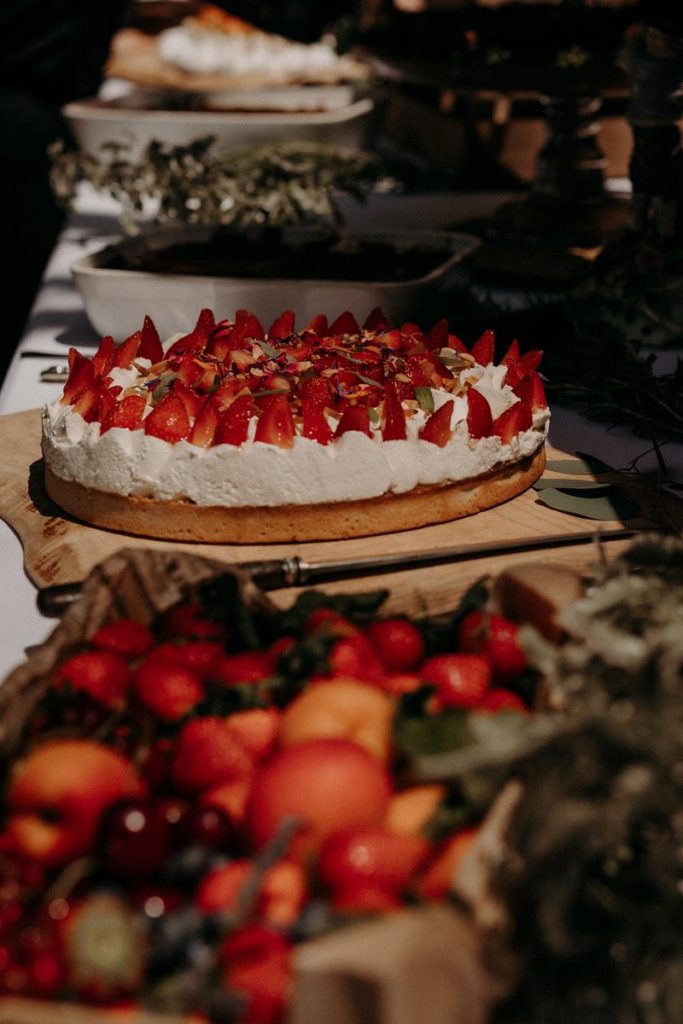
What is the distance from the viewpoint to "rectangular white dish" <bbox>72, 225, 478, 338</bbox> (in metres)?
1.84

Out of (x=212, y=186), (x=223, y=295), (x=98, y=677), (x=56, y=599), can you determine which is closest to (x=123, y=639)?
(x=98, y=677)

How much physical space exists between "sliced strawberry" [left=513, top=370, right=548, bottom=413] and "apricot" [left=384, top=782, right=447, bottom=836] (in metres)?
0.83

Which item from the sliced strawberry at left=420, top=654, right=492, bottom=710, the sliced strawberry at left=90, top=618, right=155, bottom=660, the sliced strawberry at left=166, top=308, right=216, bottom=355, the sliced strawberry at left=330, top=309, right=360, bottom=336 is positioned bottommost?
the sliced strawberry at left=330, top=309, right=360, bottom=336

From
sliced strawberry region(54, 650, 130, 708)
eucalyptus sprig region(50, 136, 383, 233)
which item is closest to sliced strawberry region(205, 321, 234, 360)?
sliced strawberry region(54, 650, 130, 708)

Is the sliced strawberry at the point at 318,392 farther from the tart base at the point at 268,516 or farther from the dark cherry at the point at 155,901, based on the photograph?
the dark cherry at the point at 155,901

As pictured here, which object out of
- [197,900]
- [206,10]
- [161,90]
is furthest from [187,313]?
[206,10]

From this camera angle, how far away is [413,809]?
0.72 metres

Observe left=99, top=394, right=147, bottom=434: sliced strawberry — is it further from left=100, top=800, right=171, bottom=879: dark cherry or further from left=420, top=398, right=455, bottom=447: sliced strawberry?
left=100, top=800, right=171, bottom=879: dark cherry

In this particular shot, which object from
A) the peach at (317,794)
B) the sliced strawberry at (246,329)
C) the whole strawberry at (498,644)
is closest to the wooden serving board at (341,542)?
the whole strawberry at (498,644)

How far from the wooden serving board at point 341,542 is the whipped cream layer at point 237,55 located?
123 inches

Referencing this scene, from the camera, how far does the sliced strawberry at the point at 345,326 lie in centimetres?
169

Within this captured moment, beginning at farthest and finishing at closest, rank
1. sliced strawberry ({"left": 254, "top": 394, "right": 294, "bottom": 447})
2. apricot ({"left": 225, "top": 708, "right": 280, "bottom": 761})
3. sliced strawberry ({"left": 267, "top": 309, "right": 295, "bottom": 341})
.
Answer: sliced strawberry ({"left": 267, "top": 309, "right": 295, "bottom": 341})
sliced strawberry ({"left": 254, "top": 394, "right": 294, "bottom": 447})
apricot ({"left": 225, "top": 708, "right": 280, "bottom": 761})

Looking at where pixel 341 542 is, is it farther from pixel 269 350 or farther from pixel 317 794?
pixel 317 794

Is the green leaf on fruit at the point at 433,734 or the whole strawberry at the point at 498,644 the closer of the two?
the green leaf on fruit at the point at 433,734
